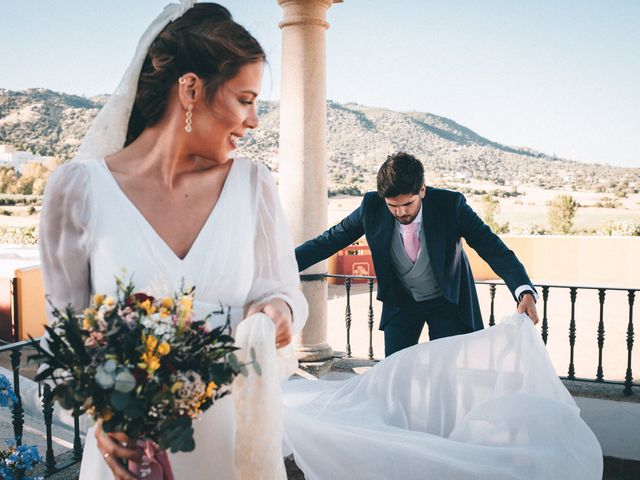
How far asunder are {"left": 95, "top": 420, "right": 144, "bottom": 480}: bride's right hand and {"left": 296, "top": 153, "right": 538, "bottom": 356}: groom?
2.38 metres

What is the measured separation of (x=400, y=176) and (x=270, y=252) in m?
1.81

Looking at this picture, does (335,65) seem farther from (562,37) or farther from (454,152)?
(562,37)

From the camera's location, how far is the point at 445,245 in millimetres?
3664

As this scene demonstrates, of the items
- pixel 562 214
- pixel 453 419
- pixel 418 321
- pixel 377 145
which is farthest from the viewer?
pixel 377 145

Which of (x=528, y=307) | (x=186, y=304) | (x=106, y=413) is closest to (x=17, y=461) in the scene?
(x=106, y=413)

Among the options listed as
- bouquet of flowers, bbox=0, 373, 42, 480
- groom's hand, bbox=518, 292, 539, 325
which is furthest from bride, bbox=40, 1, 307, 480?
groom's hand, bbox=518, 292, 539, 325

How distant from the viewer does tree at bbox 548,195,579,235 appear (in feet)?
93.0

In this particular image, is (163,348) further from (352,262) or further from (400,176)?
(352,262)

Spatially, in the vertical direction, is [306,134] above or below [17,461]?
above

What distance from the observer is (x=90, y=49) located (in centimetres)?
5972

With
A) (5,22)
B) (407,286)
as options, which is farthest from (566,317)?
(5,22)

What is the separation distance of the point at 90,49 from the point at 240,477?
64.2 meters

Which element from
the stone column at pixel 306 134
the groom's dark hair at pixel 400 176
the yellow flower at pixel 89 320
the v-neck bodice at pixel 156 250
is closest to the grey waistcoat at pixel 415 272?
the groom's dark hair at pixel 400 176

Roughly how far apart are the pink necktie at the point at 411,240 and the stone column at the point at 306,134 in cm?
180
